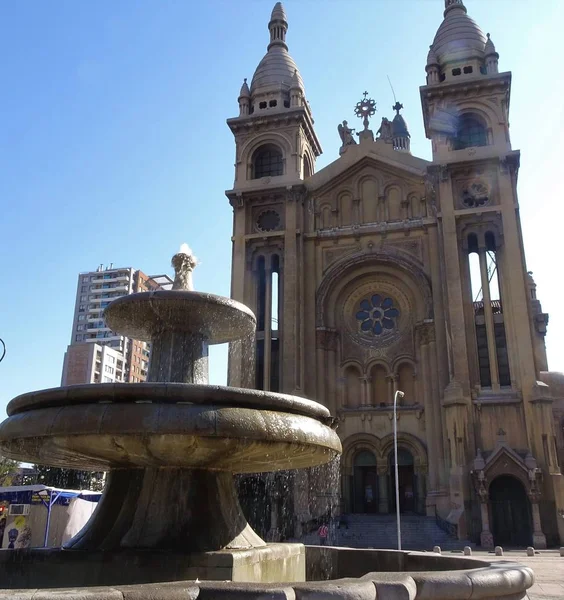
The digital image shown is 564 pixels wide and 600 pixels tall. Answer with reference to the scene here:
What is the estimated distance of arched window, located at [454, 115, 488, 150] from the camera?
1407 inches

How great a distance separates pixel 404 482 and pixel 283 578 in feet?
84.5

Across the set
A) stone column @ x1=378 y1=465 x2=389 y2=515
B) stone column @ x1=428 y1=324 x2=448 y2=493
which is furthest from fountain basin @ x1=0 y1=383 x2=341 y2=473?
stone column @ x1=378 y1=465 x2=389 y2=515

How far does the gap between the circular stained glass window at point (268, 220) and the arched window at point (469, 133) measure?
A: 11.2 meters

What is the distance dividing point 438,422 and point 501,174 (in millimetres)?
13700

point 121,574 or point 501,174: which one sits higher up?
point 501,174

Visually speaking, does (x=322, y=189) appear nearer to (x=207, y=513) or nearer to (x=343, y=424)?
(x=343, y=424)

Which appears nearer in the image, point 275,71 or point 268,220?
point 268,220

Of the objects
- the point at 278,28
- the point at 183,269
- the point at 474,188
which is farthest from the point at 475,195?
the point at 183,269

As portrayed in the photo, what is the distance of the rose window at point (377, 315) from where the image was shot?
34.8 metres

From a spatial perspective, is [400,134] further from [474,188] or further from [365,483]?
[365,483]

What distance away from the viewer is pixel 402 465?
31812 mm

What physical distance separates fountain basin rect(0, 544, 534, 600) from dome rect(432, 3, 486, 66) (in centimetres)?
3499

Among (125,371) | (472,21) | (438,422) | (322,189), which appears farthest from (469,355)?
(125,371)

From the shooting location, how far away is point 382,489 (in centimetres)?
3123
